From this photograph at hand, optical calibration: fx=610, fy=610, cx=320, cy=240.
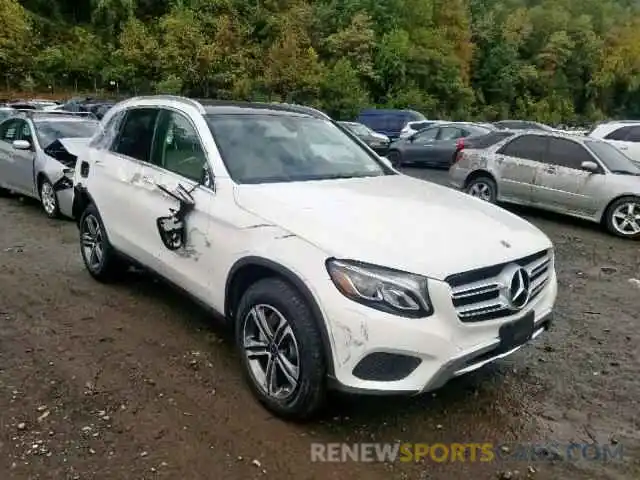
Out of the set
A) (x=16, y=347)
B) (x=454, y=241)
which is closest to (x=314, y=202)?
(x=454, y=241)

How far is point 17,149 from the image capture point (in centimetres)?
903

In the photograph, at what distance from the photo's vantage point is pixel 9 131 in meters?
9.59

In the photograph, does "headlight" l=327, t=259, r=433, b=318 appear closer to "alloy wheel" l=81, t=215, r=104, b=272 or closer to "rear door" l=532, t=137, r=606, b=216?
"alloy wheel" l=81, t=215, r=104, b=272

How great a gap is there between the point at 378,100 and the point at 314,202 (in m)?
48.1

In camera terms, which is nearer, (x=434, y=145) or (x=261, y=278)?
(x=261, y=278)

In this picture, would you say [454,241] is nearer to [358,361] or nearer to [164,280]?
[358,361]

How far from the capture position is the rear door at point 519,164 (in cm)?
962

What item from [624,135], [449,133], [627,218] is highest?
[624,135]

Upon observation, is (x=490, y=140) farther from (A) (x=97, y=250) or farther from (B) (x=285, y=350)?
(B) (x=285, y=350)

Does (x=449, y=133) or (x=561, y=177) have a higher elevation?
(x=561, y=177)

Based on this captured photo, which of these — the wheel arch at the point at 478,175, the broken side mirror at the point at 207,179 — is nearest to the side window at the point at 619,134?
the wheel arch at the point at 478,175

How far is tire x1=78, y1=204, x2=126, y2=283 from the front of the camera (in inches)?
202

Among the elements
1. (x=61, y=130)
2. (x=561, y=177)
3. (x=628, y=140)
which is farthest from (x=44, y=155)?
(x=628, y=140)

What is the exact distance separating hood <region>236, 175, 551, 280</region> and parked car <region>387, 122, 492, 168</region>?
43.2 feet
